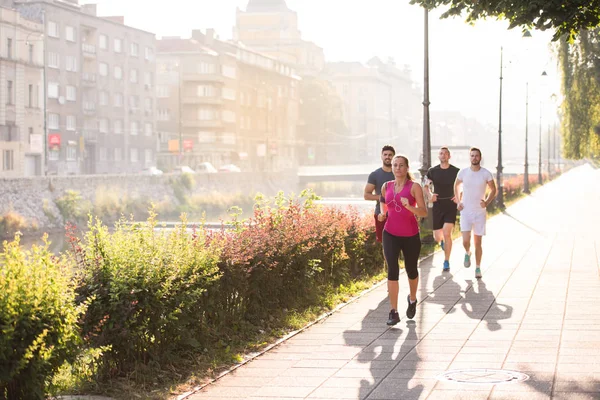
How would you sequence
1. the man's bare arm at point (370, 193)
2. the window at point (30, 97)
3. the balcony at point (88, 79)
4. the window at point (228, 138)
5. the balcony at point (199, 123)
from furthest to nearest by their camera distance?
the window at point (228, 138) < the balcony at point (199, 123) < the balcony at point (88, 79) < the window at point (30, 97) < the man's bare arm at point (370, 193)

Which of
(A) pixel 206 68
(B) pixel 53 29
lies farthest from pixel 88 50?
(A) pixel 206 68

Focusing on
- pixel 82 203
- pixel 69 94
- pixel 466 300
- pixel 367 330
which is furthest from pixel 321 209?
pixel 69 94

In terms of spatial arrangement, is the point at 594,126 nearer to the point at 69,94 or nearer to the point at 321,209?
the point at 321,209

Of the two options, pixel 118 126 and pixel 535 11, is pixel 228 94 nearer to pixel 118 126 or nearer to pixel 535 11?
pixel 118 126

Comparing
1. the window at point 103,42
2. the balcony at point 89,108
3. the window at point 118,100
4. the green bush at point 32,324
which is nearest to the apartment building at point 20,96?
the balcony at point 89,108

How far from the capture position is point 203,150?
348 ft

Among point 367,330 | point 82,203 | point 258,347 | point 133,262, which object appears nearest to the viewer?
point 133,262

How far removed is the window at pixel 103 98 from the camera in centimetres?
8700

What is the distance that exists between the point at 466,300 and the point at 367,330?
8.11 feet

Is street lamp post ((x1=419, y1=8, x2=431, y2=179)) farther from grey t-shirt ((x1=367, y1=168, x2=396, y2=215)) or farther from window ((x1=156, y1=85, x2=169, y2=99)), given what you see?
window ((x1=156, y1=85, x2=169, y2=99))

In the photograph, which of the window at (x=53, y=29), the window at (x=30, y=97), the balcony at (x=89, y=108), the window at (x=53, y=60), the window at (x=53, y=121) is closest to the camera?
the window at (x=30, y=97)

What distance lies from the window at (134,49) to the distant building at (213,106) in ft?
16.2

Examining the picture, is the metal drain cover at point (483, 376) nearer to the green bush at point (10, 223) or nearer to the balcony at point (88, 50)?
the green bush at point (10, 223)

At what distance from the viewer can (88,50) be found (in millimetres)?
85312
